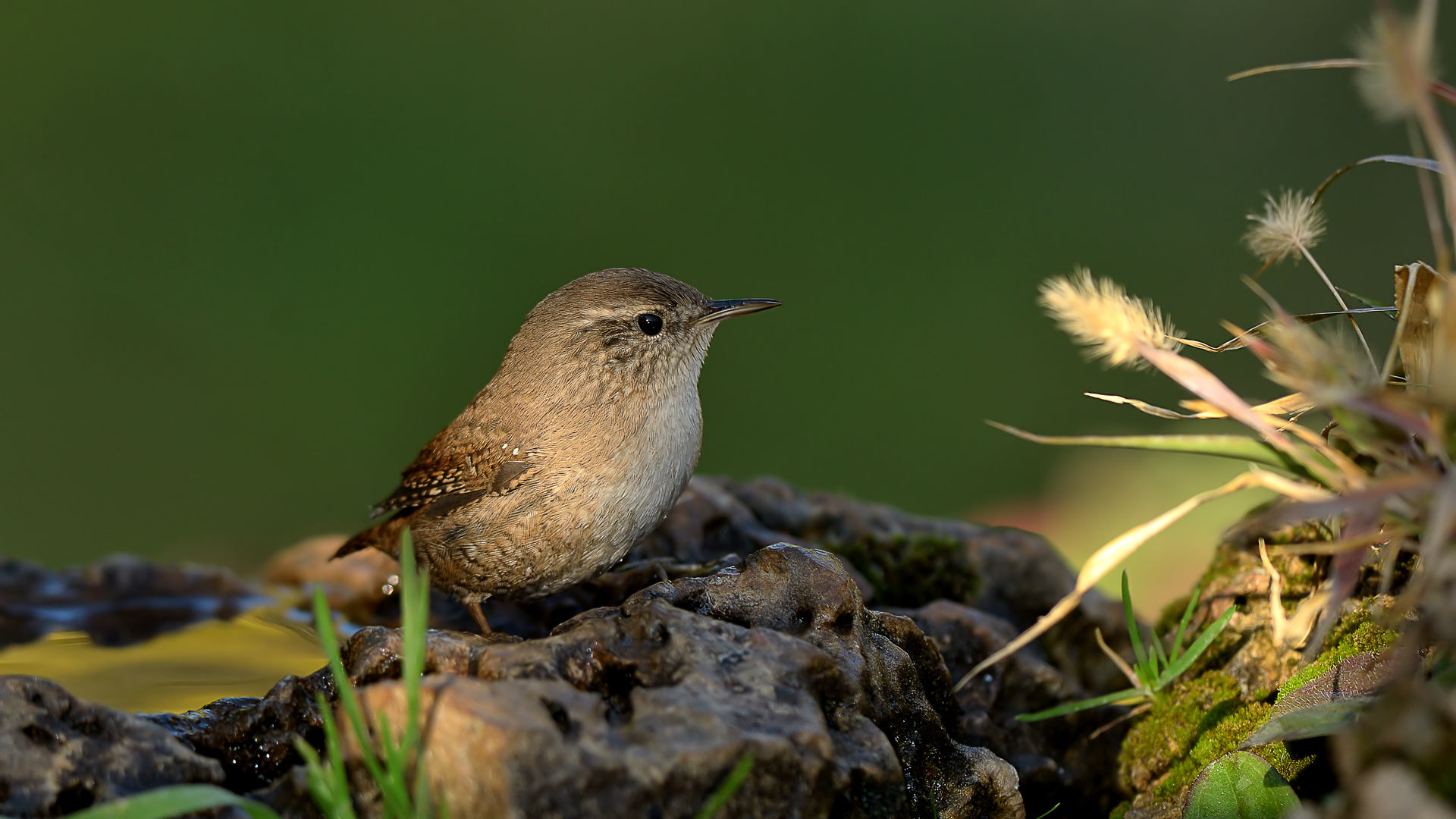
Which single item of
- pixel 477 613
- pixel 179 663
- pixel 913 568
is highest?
pixel 179 663

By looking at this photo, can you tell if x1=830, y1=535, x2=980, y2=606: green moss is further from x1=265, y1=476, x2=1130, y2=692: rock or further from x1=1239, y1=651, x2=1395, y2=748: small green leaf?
x1=1239, y1=651, x2=1395, y2=748: small green leaf

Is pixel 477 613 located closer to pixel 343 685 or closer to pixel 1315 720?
pixel 343 685

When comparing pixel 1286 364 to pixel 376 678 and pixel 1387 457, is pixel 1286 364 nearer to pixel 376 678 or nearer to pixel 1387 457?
pixel 1387 457

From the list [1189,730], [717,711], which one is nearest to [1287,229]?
[1189,730]

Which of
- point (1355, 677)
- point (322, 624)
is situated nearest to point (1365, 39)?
point (1355, 677)

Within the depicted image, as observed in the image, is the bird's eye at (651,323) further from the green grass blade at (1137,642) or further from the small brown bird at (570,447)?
the green grass blade at (1137,642)

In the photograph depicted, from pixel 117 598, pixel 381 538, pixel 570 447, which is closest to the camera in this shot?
pixel 570 447
